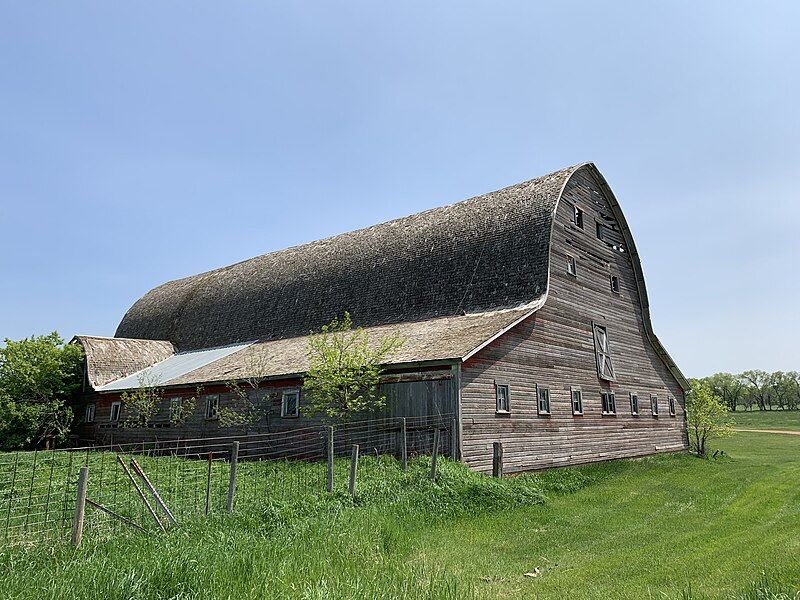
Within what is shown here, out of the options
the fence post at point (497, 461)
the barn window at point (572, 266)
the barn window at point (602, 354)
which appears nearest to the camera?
the fence post at point (497, 461)

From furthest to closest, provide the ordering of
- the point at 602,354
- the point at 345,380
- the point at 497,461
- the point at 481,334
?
the point at 602,354, the point at 481,334, the point at 345,380, the point at 497,461

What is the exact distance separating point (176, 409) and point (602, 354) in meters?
17.2

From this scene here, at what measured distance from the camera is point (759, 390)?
121500mm

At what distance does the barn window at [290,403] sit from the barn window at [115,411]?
35.7 ft

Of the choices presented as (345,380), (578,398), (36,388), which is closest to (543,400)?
(578,398)

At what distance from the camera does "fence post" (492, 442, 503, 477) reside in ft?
54.2

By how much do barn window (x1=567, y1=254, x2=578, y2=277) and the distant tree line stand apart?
4231 inches

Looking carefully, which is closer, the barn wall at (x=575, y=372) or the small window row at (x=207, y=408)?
the barn wall at (x=575, y=372)

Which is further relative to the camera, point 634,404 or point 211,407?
point 634,404

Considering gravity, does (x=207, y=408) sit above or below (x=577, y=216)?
below

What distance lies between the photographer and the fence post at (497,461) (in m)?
16.5

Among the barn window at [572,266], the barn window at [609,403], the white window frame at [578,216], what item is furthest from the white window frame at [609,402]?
the white window frame at [578,216]

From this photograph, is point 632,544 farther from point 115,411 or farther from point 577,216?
point 115,411

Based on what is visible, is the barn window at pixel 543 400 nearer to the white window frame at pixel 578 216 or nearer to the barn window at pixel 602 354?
the barn window at pixel 602 354
